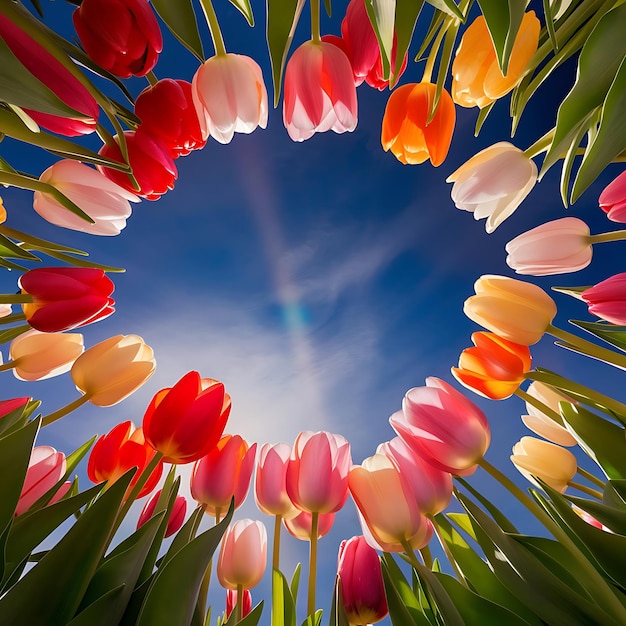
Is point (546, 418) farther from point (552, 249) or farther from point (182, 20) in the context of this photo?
point (182, 20)

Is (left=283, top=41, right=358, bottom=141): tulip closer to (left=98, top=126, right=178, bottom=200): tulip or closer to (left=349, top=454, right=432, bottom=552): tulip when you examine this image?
(left=98, top=126, right=178, bottom=200): tulip

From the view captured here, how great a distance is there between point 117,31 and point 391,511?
842 mm

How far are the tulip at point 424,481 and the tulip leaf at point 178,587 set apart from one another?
0.36 m

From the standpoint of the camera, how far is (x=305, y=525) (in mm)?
940

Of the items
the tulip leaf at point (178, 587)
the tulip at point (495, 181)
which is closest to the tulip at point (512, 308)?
the tulip at point (495, 181)

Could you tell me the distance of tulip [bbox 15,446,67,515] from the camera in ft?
2.38

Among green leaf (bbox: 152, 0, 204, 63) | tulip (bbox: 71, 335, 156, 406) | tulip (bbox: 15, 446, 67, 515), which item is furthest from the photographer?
tulip (bbox: 71, 335, 156, 406)

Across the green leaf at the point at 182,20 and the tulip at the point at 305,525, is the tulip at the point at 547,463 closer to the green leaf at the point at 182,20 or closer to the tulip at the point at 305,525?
the tulip at the point at 305,525

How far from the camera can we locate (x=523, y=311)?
85cm

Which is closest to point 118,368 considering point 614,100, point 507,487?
point 507,487

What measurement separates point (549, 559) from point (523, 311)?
40cm

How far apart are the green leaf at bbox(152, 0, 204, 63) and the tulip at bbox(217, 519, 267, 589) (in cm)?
83

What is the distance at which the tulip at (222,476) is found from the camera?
2.77 feet

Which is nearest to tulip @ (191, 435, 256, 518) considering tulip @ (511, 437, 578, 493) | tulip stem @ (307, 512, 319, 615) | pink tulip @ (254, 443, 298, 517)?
pink tulip @ (254, 443, 298, 517)
